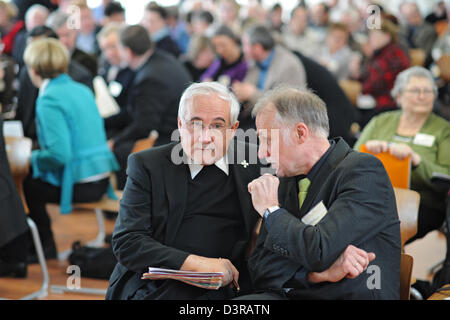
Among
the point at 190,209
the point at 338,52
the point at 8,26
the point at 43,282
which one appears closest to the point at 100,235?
the point at 43,282

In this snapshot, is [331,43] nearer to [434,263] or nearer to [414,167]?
[434,263]

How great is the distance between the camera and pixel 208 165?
2225 millimetres

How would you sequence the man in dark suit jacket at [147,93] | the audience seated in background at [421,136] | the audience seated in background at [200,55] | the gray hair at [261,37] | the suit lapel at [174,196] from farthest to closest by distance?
1. the audience seated in background at [200,55]
2. the gray hair at [261,37]
3. the man in dark suit jacket at [147,93]
4. the audience seated in background at [421,136]
5. the suit lapel at [174,196]

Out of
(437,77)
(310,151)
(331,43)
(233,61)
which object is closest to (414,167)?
(310,151)

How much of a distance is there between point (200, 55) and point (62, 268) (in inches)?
121

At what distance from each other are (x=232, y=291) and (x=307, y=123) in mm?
742

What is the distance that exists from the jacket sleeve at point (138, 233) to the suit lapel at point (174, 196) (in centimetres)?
7

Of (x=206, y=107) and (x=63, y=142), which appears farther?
(x=63, y=142)

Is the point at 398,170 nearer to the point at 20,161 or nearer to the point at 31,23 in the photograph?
the point at 20,161

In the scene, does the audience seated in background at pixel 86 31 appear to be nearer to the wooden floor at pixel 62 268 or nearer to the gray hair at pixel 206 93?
the wooden floor at pixel 62 268

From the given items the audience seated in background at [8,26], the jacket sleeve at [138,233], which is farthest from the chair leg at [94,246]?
the audience seated in background at [8,26]

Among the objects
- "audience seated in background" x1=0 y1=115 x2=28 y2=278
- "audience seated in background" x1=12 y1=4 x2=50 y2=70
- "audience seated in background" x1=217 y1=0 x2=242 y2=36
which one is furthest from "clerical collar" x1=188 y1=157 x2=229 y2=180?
"audience seated in background" x1=217 y1=0 x2=242 y2=36

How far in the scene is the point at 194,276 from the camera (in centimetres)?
196

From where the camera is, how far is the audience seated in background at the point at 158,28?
698 centimetres
